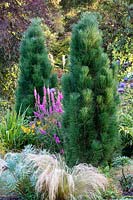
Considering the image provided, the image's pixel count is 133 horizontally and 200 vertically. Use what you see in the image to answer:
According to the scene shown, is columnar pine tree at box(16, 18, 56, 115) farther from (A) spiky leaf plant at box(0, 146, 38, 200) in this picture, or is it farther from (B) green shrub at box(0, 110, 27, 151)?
(A) spiky leaf plant at box(0, 146, 38, 200)

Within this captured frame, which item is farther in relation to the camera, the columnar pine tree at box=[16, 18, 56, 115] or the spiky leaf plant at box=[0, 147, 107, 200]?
the columnar pine tree at box=[16, 18, 56, 115]

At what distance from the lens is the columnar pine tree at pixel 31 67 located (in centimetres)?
644

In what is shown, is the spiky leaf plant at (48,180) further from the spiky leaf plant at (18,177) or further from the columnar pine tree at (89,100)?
the columnar pine tree at (89,100)

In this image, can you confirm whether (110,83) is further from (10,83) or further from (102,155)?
(10,83)

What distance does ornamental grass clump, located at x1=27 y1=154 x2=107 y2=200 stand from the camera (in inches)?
→ 138

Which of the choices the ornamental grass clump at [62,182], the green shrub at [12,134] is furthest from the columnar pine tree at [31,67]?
the ornamental grass clump at [62,182]

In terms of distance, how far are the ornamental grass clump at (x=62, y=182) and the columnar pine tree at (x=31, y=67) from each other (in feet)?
8.95

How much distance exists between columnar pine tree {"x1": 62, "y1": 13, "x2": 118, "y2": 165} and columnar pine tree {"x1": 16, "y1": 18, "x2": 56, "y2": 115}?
1.92 metres

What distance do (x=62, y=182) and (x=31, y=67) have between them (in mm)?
3189

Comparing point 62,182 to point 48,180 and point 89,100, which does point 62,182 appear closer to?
point 48,180

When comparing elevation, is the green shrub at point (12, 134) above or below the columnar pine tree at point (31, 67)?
below

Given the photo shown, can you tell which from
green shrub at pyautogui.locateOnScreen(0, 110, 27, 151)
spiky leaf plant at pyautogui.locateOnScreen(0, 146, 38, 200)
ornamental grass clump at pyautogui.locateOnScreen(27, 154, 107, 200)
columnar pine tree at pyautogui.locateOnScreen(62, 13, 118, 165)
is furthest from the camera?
green shrub at pyautogui.locateOnScreen(0, 110, 27, 151)

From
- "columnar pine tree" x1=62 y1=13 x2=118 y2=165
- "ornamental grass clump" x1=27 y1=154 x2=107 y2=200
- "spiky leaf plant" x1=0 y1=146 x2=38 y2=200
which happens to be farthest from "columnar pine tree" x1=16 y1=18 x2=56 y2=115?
"ornamental grass clump" x1=27 y1=154 x2=107 y2=200

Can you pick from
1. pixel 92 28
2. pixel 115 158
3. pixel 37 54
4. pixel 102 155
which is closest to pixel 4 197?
pixel 102 155
